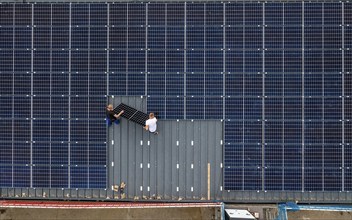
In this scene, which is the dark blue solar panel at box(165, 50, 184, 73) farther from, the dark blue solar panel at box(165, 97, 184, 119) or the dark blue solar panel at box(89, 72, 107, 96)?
the dark blue solar panel at box(89, 72, 107, 96)

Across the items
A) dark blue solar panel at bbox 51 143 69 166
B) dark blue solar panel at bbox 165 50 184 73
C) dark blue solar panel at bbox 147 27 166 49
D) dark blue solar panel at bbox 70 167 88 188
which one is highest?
dark blue solar panel at bbox 147 27 166 49

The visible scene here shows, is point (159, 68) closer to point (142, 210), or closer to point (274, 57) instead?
point (274, 57)

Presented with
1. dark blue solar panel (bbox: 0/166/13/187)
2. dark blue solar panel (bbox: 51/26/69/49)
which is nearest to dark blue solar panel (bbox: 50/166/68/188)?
dark blue solar panel (bbox: 0/166/13/187)

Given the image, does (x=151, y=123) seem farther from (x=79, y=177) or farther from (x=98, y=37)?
(x=98, y=37)

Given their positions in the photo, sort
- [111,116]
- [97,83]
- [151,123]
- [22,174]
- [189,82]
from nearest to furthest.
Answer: [151,123] < [111,116] < [189,82] < [97,83] < [22,174]

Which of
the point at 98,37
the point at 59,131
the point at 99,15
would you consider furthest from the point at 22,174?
the point at 99,15

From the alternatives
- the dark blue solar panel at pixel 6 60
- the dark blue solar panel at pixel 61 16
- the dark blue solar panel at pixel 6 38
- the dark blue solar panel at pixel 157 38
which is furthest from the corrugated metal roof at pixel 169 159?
the dark blue solar panel at pixel 6 38
